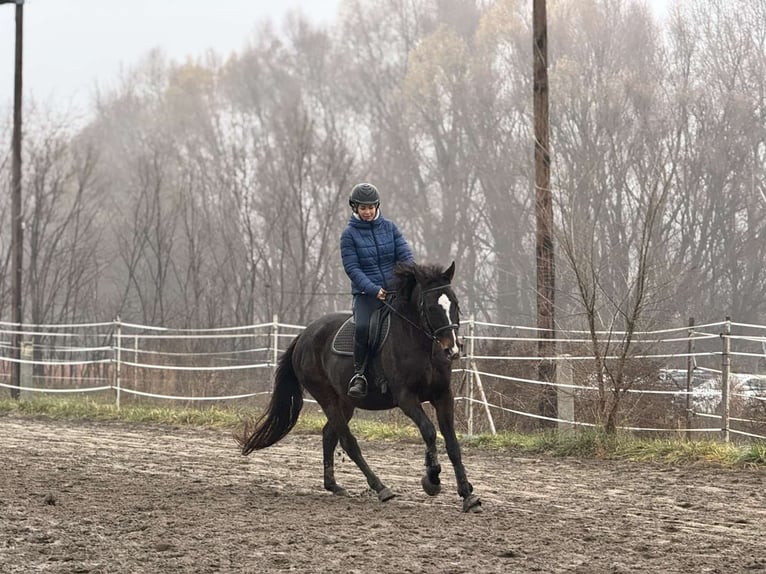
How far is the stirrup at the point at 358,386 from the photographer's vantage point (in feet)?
26.5

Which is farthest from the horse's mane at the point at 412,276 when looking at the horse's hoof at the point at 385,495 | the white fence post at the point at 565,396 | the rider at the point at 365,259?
the white fence post at the point at 565,396

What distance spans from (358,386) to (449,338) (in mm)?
1124

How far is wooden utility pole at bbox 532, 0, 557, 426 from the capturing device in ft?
42.8

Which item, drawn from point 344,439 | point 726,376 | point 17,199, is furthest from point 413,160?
point 344,439

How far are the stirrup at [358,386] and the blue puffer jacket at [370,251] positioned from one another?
670mm

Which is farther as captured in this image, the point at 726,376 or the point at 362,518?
the point at 726,376

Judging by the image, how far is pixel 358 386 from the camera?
806cm

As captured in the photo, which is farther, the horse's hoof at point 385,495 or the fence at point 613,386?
the fence at point 613,386

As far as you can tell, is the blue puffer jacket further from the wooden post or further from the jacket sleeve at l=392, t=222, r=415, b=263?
the wooden post

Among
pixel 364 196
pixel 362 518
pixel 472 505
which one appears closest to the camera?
pixel 362 518

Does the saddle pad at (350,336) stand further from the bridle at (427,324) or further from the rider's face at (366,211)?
the rider's face at (366,211)

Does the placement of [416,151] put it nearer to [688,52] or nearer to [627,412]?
[688,52]

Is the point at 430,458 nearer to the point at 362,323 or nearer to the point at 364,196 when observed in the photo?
the point at 362,323

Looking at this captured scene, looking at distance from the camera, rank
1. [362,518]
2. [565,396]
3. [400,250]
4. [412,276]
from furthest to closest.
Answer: [565,396] < [400,250] < [412,276] < [362,518]
